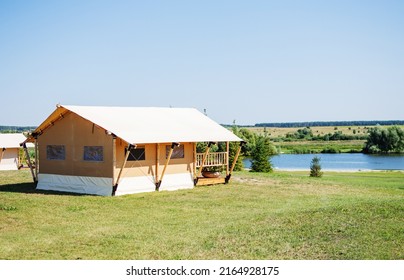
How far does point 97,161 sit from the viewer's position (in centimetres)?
2052

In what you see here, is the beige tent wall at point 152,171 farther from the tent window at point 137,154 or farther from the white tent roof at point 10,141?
the white tent roof at point 10,141

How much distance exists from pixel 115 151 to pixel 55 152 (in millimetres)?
3788

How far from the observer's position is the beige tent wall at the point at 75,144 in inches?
800

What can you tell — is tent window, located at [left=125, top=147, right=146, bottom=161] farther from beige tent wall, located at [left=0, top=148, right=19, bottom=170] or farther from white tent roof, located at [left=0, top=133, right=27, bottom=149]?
beige tent wall, located at [left=0, top=148, right=19, bottom=170]

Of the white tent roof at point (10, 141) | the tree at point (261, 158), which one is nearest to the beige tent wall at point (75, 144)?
the white tent roof at point (10, 141)

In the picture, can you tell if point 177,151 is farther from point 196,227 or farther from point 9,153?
point 9,153

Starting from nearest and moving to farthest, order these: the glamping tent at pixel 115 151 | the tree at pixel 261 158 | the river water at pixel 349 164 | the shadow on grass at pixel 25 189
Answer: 1. the glamping tent at pixel 115 151
2. the shadow on grass at pixel 25 189
3. the tree at pixel 261 158
4. the river water at pixel 349 164

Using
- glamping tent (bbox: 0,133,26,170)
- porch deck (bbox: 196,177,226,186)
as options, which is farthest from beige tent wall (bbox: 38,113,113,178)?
glamping tent (bbox: 0,133,26,170)

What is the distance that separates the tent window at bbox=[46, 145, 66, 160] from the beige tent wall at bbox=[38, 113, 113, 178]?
14cm

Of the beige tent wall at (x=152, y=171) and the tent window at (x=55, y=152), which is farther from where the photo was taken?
the tent window at (x=55, y=152)

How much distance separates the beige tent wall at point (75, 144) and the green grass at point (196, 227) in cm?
146

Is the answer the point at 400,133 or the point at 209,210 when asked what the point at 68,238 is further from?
the point at 400,133

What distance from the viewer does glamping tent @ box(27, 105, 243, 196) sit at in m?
20.3
